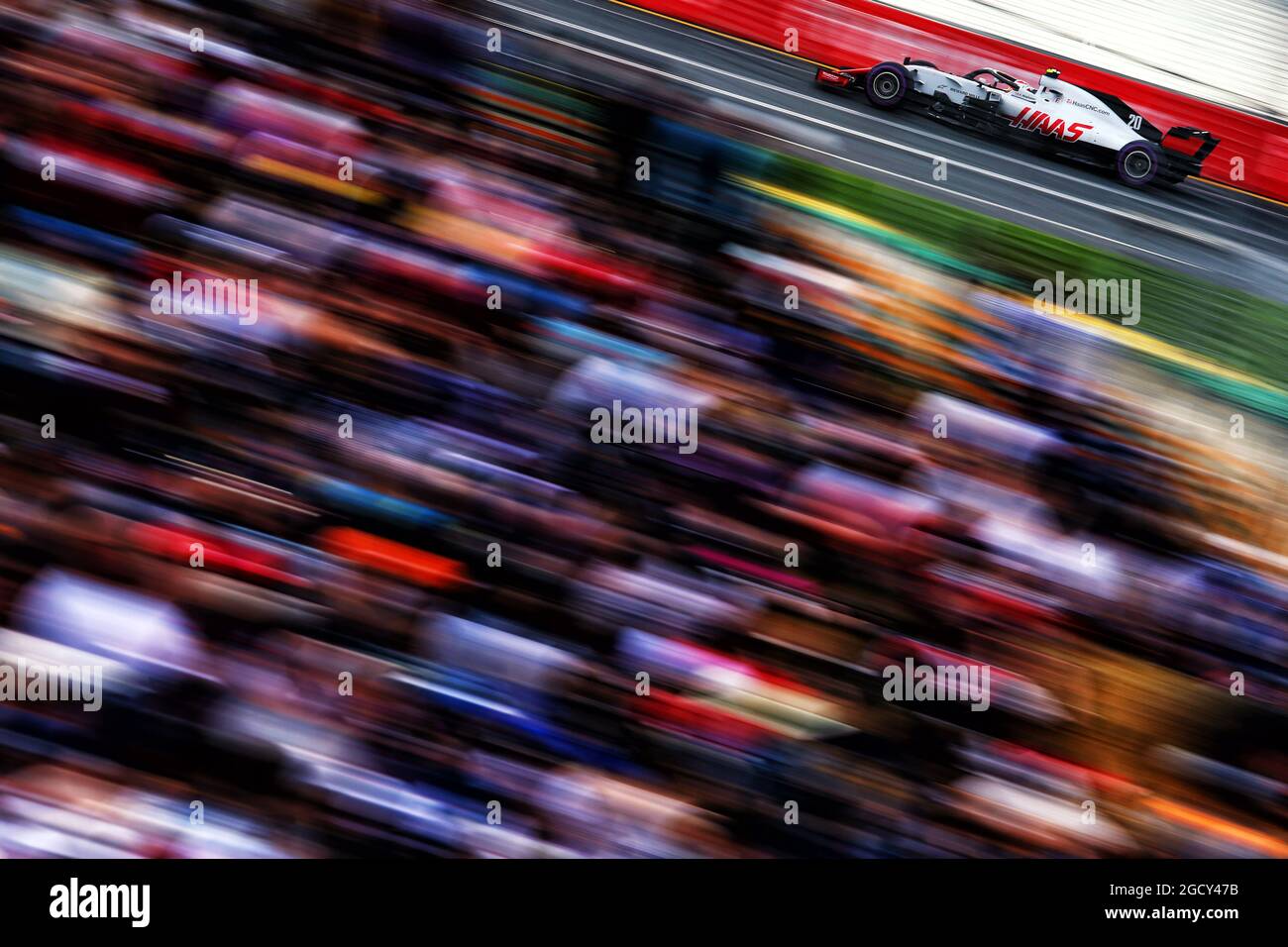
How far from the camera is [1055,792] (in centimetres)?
383

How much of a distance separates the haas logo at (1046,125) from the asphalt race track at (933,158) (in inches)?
9.8

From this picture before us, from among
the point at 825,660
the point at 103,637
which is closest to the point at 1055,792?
the point at 825,660

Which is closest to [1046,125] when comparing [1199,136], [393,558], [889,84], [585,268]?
[889,84]

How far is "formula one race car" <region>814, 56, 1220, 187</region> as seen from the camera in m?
12.0

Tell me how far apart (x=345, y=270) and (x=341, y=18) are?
4.04ft

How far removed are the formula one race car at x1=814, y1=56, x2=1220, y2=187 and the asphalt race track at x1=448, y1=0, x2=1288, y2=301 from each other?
150 millimetres

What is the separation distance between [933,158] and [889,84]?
1.14 m

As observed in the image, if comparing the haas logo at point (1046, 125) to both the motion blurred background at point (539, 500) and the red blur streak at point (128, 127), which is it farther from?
the red blur streak at point (128, 127)

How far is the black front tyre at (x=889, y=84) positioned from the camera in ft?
39.1

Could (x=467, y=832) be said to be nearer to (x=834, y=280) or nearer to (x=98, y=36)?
(x=834, y=280)

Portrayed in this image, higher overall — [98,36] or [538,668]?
[98,36]

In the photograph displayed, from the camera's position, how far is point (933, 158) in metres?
11.3

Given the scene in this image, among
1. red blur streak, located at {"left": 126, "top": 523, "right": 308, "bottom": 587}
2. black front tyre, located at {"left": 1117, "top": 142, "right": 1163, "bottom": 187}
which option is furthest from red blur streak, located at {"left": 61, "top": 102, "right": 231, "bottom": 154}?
black front tyre, located at {"left": 1117, "top": 142, "right": 1163, "bottom": 187}

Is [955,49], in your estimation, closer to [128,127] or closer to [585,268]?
[585,268]
